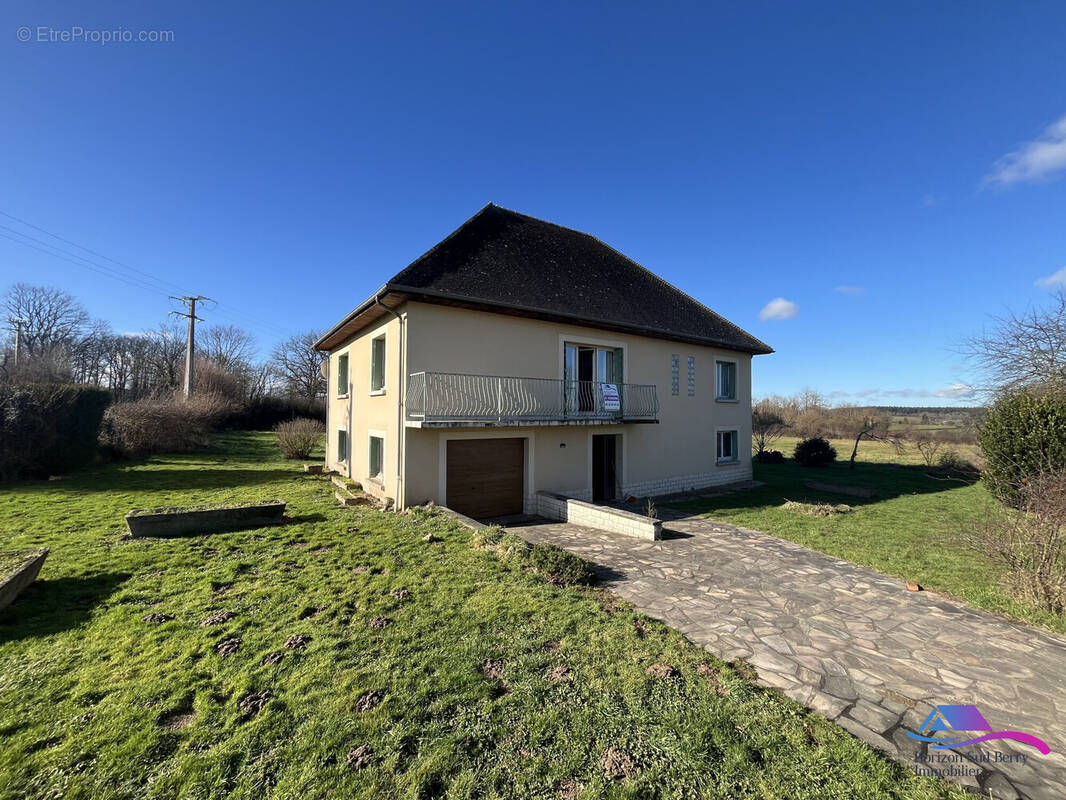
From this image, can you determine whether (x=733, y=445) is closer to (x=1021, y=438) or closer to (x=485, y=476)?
(x=1021, y=438)

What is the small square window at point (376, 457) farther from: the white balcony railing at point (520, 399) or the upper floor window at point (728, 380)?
the upper floor window at point (728, 380)

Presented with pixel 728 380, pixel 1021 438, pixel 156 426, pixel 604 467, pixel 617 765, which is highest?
pixel 728 380

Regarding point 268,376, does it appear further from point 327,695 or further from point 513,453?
point 327,695

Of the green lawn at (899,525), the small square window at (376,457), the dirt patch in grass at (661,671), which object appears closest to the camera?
the dirt patch in grass at (661,671)

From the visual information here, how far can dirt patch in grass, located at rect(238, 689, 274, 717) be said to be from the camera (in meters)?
3.21

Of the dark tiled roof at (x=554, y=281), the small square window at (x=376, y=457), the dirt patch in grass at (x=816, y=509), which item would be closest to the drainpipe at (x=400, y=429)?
the dark tiled roof at (x=554, y=281)

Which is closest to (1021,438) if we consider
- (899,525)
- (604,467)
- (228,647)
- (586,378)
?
(899,525)

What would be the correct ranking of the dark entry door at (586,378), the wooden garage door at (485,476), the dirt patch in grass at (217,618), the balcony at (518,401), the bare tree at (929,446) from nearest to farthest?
the dirt patch in grass at (217,618) < the balcony at (518,401) < the wooden garage door at (485,476) < the dark entry door at (586,378) < the bare tree at (929,446)

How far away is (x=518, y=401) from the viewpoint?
10305 millimetres

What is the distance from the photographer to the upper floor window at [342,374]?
601 inches

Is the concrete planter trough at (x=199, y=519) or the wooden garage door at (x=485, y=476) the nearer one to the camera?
the concrete planter trough at (x=199, y=519)

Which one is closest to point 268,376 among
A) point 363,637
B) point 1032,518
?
point 363,637

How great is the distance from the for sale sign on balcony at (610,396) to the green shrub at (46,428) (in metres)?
18.0

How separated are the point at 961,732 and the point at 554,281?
1098 cm
